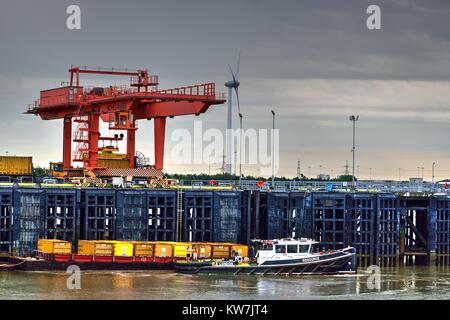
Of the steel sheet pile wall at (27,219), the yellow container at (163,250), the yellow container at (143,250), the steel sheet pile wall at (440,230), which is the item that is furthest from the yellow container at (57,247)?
the steel sheet pile wall at (440,230)

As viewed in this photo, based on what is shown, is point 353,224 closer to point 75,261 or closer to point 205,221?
point 205,221

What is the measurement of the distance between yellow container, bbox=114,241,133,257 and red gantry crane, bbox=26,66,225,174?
1736cm

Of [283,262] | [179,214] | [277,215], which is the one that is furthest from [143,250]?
[277,215]

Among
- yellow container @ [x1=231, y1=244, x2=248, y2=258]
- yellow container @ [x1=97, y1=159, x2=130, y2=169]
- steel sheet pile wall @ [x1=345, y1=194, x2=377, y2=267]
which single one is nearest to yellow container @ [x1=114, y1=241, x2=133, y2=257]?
yellow container @ [x1=231, y1=244, x2=248, y2=258]

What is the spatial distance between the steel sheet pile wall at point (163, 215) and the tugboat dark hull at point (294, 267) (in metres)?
8.14

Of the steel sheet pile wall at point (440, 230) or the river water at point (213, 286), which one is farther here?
the steel sheet pile wall at point (440, 230)

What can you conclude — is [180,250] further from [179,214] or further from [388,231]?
[388,231]

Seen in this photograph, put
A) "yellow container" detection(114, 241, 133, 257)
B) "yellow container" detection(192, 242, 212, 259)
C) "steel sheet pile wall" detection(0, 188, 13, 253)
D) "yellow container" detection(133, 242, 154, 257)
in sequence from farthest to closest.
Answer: "steel sheet pile wall" detection(0, 188, 13, 253), "yellow container" detection(192, 242, 212, 259), "yellow container" detection(133, 242, 154, 257), "yellow container" detection(114, 241, 133, 257)

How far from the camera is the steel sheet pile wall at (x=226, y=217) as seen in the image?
12362 centimetres

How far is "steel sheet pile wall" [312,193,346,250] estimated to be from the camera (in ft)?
412

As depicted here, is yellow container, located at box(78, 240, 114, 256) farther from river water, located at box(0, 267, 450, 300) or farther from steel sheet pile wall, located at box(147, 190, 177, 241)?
steel sheet pile wall, located at box(147, 190, 177, 241)

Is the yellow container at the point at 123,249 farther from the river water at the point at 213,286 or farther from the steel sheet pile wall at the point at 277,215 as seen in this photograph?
the steel sheet pile wall at the point at 277,215

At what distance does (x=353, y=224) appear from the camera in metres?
127
